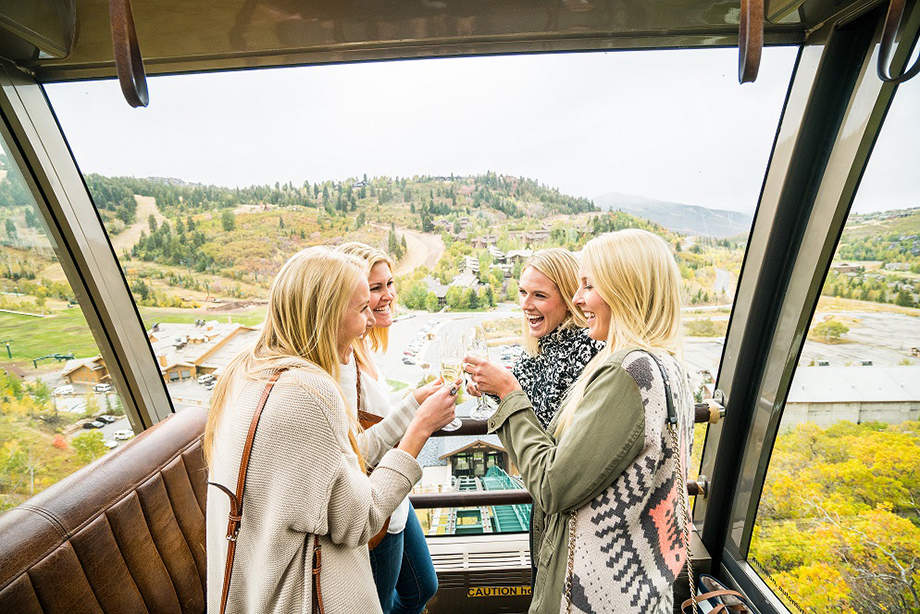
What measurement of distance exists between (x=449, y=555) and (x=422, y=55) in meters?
2.16

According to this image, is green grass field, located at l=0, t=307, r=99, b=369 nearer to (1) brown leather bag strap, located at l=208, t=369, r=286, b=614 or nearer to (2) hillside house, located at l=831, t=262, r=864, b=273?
(1) brown leather bag strap, located at l=208, t=369, r=286, b=614

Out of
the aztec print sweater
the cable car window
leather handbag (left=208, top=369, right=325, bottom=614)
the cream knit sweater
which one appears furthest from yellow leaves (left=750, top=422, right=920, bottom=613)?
leather handbag (left=208, top=369, right=325, bottom=614)

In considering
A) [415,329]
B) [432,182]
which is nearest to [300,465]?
[415,329]

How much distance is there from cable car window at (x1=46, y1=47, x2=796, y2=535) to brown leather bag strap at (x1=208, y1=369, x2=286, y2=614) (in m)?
1.01

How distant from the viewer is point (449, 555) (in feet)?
7.16

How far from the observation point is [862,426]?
174 cm

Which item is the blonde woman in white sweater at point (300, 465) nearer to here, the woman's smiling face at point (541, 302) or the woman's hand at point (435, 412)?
the woman's hand at point (435, 412)

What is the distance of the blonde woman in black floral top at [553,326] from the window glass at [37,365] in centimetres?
198

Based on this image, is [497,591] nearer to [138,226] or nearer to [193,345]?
[193,345]

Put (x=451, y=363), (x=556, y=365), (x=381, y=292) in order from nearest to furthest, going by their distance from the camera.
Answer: (x=451, y=363) < (x=556, y=365) < (x=381, y=292)

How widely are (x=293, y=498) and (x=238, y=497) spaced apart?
0.40 feet

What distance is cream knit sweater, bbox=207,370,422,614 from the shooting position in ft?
3.28

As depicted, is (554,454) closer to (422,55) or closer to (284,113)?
(422,55)

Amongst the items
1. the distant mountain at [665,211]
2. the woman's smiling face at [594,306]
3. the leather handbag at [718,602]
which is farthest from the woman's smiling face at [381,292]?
the leather handbag at [718,602]
